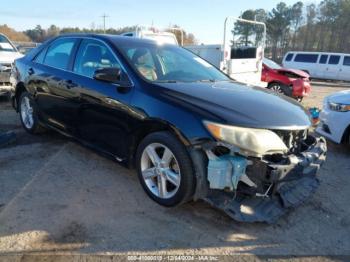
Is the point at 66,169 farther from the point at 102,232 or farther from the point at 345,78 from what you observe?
the point at 345,78

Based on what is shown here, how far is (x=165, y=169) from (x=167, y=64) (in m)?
1.41

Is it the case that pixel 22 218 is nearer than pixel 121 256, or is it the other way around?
pixel 121 256

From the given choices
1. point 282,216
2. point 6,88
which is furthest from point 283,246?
point 6,88

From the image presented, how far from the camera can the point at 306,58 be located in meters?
22.8

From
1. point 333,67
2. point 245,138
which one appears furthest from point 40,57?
point 333,67

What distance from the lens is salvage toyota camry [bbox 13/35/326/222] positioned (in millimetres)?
3070

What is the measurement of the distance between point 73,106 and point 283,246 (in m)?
2.89

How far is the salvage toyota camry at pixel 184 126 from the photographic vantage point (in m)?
3.07

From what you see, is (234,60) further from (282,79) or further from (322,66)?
(322,66)

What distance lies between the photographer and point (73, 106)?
443cm

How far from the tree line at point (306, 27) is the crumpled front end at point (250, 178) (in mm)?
47609

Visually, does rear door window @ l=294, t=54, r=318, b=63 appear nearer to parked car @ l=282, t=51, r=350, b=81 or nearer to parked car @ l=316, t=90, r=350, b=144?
parked car @ l=282, t=51, r=350, b=81

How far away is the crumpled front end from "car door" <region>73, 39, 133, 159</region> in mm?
1008

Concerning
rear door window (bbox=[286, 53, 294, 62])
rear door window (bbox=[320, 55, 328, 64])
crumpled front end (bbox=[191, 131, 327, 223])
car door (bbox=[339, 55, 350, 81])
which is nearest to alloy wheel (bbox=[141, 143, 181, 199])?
crumpled front end (bbox=[191, 131, 327, 223])
